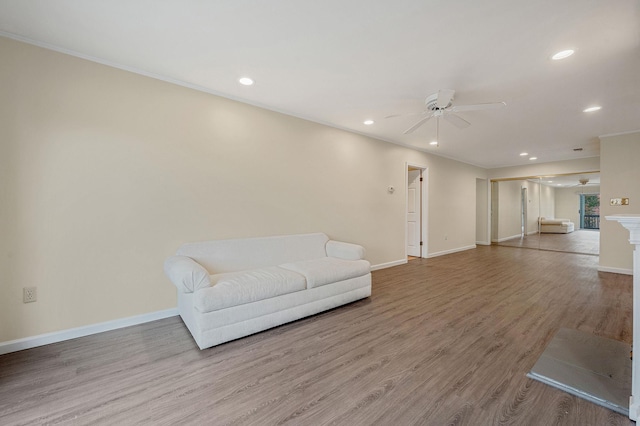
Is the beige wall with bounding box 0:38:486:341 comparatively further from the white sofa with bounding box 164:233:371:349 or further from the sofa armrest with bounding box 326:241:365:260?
the sofa armrest with bounding box 326:241:365:260

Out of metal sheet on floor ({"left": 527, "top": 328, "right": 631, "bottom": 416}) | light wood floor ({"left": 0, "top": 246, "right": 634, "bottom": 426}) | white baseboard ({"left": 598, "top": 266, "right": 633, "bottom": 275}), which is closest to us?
light wood floor ({"left": 0, "top": 246, "right": 634, "bottom": 426})

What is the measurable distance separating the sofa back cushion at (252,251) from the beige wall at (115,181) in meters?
0.18

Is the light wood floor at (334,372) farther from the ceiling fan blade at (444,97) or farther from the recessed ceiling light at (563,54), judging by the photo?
the recessed ceiling light at (563,54)

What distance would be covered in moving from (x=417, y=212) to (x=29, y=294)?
6350 mm

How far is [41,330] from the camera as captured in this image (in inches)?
89.4

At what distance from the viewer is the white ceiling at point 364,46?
6.00ft

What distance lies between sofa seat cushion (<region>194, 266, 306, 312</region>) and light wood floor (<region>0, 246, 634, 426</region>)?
388mm

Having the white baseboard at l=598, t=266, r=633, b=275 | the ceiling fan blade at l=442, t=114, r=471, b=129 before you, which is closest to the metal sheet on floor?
Result: the ceiling fan blade at l=442, t=114, r=471, b=129

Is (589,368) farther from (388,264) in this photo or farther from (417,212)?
(417,212)

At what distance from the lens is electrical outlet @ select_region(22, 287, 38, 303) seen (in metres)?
2.21

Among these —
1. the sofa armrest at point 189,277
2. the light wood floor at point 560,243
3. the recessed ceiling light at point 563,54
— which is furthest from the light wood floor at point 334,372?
the light wood floor at point 560,243

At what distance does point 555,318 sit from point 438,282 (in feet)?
5.02

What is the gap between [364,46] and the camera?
2.24 metres

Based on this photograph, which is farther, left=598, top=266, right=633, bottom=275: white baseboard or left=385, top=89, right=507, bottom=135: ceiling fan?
left=598, top=266, right=633, bottom=275: white baseboard
